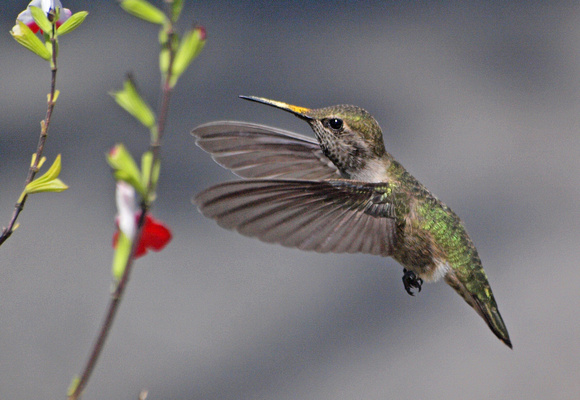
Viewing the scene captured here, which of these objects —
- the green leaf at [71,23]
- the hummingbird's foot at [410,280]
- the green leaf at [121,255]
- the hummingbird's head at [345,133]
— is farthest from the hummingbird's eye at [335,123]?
the green leaf at [121,255]

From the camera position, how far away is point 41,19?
410mm

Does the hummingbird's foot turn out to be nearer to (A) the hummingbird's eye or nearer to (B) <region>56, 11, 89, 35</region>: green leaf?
(A) the hummingbird's eye

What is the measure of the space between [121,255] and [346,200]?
0.42 metres

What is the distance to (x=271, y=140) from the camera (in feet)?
2.66

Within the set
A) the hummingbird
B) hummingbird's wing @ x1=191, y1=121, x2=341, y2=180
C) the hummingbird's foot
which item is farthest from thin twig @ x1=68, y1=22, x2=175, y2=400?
the hummingbird's foot

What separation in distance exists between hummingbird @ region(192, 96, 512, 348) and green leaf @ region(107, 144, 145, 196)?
29cm

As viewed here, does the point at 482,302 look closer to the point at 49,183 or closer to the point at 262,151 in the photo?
the point at 262,151

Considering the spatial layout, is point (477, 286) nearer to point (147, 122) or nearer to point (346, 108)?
point (346, 108)

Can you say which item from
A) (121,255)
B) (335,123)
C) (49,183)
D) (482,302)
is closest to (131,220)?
(121,255)

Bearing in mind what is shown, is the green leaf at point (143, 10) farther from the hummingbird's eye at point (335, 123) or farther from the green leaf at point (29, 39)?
the hummingbird's eye at point (335, 123)

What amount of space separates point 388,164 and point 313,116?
0.13m

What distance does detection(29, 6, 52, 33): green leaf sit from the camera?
0.40 meters

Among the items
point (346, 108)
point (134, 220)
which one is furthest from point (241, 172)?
point (134, 220)

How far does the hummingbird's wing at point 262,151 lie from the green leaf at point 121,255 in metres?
0.43
